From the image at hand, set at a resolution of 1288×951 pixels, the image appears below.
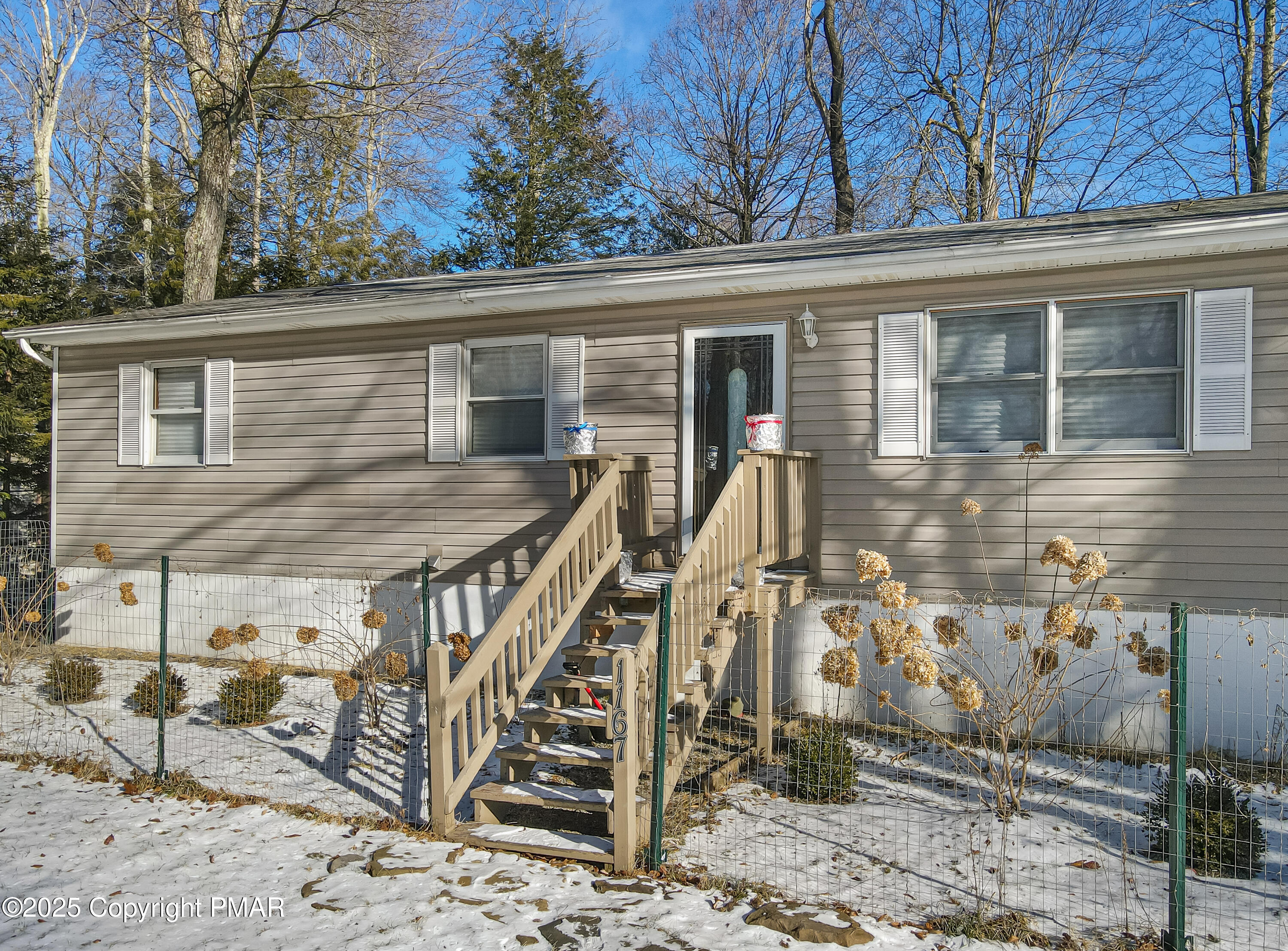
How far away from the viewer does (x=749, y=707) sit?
7.03m

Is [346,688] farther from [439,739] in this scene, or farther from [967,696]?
[967,696]

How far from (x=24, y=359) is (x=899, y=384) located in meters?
13.7

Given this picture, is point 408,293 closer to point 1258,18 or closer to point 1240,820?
point 1240,820

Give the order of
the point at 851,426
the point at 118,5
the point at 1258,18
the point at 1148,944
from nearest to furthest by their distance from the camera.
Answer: the point at 1148,944 → the point at 851,426 → the point at 118,5 → the point at 1258,18

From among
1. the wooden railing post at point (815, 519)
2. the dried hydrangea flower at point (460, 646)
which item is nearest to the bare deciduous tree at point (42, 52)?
the dried hydrangea flower at point (460, 646)

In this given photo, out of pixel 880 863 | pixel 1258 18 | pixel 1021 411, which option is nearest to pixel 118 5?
pixel 1021 411

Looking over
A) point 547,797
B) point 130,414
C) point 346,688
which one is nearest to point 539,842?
point 547,797

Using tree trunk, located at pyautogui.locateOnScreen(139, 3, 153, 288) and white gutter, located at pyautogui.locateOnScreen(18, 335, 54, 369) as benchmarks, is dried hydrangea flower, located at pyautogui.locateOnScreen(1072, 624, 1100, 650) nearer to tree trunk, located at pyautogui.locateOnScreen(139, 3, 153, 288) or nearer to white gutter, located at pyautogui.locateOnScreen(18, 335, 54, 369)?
white gutter, located at pyautogui.locateOnScreen(18, 335, 54, 369)

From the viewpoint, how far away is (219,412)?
9117 mm

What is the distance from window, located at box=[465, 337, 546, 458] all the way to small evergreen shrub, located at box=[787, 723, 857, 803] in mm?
3681

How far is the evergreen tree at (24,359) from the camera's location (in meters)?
12.9

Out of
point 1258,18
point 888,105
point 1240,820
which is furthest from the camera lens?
point 888,105

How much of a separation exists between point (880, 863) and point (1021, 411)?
3.57 metres

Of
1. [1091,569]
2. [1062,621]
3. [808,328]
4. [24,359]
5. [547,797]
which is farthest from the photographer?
[24,359]
